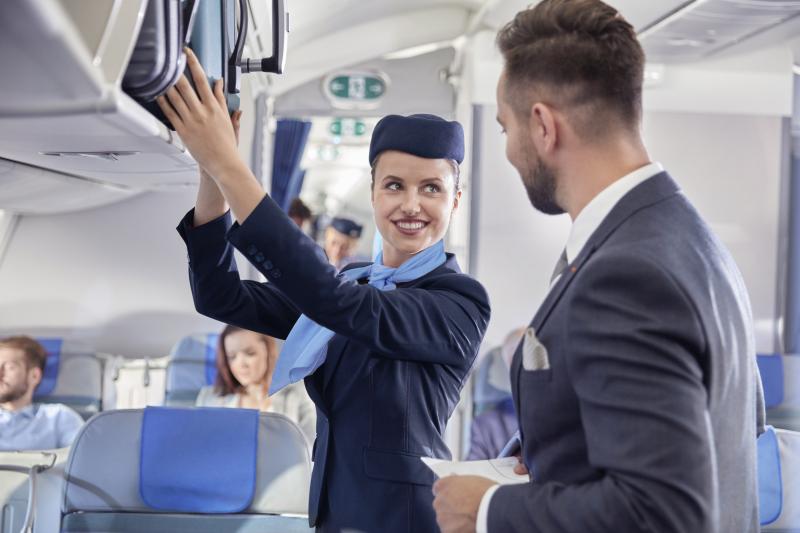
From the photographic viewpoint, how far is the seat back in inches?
88.6

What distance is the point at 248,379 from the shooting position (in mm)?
4707

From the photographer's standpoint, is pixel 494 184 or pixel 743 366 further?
pixel 494 184

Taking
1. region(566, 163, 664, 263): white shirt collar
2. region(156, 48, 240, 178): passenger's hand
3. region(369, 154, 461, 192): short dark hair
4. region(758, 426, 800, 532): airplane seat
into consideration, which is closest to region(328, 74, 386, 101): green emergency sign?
region(758, 426, 800, 532): airplane seat

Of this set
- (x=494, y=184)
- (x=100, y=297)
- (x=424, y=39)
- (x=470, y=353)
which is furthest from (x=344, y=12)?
→ (x=470, y=353)

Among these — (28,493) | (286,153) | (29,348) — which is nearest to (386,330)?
(28,493)

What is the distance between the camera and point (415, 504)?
69.3 inches

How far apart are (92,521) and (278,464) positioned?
508mm

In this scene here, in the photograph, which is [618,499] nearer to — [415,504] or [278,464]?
[415,504]

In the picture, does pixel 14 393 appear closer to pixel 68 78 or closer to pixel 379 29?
pixel 379 29

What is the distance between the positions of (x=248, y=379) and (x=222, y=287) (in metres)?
3.03

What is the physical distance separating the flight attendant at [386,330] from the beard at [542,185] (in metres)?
0.41

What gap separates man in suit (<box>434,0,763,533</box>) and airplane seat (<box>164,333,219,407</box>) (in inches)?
157

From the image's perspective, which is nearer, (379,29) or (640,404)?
(640,404)

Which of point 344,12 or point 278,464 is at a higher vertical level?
point 344,12
